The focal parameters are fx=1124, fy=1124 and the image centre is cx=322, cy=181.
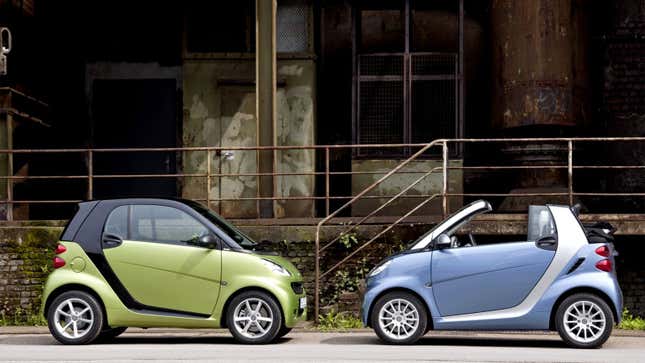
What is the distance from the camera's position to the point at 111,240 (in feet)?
41.4

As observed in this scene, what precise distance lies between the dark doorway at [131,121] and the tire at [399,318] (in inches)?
351

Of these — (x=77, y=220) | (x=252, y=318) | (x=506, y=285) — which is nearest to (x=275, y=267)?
(x=252, y=318)

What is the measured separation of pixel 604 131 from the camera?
19234mm

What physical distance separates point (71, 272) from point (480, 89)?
9.38 meters

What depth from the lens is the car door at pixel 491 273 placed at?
12211 mm

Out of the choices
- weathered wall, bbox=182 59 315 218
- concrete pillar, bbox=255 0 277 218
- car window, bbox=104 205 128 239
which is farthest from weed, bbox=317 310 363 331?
weathered wall, bbox=182 59 315 218

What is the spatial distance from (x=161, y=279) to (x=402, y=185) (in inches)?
269

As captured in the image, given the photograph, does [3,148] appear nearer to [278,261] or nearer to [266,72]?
[266,72]

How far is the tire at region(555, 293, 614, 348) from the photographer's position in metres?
12.0

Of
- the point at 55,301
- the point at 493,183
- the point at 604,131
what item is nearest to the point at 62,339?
the point at 55,301

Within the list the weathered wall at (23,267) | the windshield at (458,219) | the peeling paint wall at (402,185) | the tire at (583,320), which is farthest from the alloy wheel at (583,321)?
the weathered wall at (23,267)

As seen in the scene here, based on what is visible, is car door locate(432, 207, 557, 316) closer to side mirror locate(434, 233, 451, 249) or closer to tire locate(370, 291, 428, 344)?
side mirror locate(434, 233, 451, 249)

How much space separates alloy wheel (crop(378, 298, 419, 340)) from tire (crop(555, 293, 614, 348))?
5.13 feet

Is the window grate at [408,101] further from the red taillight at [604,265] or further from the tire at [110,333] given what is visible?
the red taillight at [604,265]
